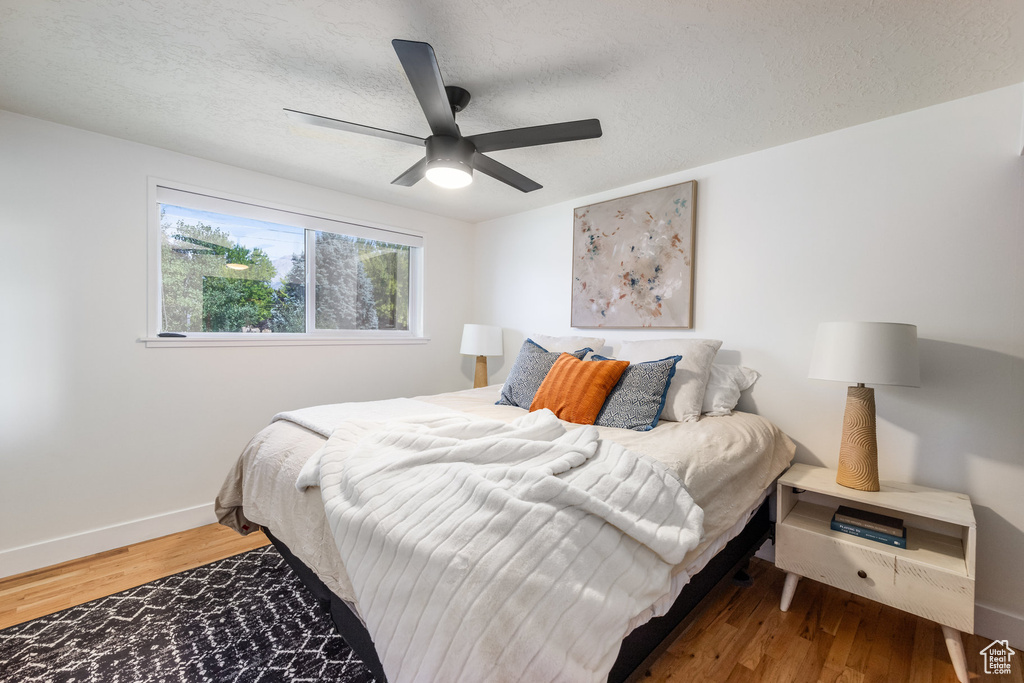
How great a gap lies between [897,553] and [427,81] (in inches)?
97.7

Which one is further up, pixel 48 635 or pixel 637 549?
pixel 637 549

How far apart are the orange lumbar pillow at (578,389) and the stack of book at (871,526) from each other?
1125 mm

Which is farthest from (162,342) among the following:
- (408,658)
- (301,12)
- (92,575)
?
(408,658)

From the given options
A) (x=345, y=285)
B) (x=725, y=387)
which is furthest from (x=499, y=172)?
(x=345, y=285)

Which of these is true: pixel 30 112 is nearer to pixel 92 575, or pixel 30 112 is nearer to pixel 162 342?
pixel 162 342

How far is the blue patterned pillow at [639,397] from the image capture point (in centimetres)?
214

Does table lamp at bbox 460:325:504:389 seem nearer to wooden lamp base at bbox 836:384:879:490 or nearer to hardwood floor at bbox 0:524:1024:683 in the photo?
hardwood floor at bbox 0:524:1024:683

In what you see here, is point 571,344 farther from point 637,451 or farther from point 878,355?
point 878,355

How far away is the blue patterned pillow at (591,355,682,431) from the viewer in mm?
2143

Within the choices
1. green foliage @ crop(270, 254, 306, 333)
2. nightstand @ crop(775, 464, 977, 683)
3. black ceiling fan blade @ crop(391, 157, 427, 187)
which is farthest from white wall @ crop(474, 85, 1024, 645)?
green foliage @ crop(270, 254, 306, 333)

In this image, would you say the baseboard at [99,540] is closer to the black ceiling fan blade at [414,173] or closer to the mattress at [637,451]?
the mattress at [637,451]

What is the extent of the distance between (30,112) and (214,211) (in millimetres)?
855

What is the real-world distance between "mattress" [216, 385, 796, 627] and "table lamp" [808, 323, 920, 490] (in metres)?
0.32

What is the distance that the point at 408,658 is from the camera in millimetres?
981
